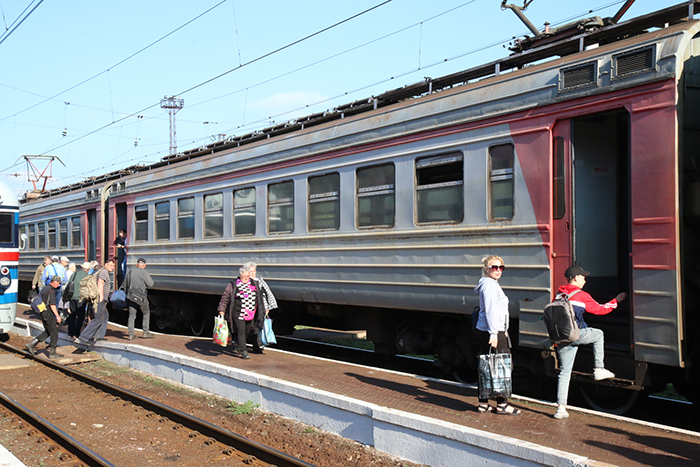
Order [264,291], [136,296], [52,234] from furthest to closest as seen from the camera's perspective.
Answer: [52,234] < [136,296] < [264,291]

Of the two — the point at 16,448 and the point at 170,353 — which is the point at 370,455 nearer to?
the point at 16,448

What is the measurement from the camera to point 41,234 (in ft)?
66.3

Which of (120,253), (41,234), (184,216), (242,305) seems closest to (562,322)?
(242,305)

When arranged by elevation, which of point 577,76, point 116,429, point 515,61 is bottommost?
point 116,429

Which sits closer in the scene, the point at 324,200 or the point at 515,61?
the point at 515,61

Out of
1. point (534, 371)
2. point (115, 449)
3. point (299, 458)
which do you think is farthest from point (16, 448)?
point (534, 371)

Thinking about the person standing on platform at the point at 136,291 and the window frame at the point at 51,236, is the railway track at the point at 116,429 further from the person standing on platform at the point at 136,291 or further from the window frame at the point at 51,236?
the window frame at the point at 51,236

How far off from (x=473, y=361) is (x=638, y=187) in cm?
300

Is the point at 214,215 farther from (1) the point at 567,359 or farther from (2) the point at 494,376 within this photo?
(1) the point at 567,359

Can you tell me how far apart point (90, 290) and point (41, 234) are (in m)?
9.72

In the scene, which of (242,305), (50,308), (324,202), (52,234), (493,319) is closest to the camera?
(493,319)

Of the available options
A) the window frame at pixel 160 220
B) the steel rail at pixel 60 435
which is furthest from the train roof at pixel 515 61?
the steel rail at pixel 60 435

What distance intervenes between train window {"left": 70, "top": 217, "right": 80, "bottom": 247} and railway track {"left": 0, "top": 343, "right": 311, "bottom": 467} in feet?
26.8

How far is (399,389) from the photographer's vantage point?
7.41m
